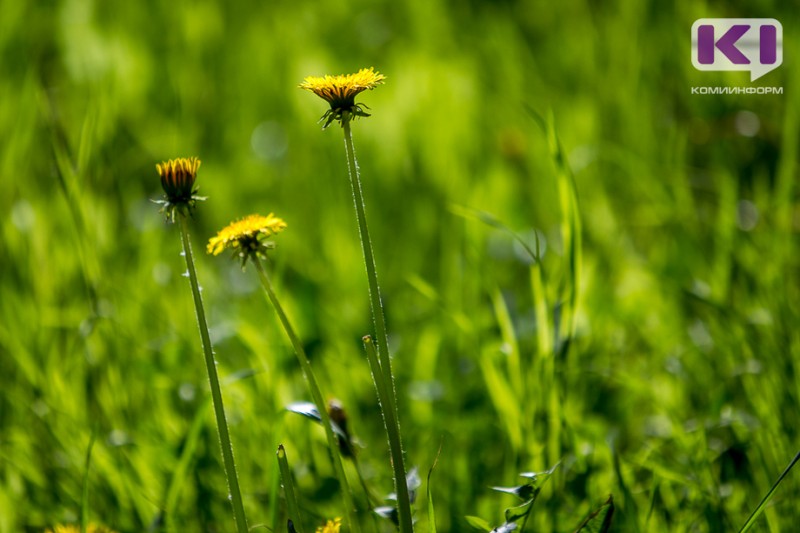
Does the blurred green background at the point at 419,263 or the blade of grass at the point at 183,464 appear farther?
the blurred green background at the point at 419,263

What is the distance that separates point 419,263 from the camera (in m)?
1.84

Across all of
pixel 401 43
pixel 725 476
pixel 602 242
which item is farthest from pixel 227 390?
pixel 401 43

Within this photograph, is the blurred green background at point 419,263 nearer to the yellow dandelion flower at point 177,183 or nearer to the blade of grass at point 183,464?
the blade of grass at point 183,464

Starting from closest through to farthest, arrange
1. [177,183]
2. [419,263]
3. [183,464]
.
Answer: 1. [177,183]
2. [183,464]
3. [419,263]

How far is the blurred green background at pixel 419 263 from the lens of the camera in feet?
3.76

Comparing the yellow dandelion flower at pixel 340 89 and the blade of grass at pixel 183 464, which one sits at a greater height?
the yellow dandelion flower at pixel 340 89

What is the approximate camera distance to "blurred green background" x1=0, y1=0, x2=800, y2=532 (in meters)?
1.15

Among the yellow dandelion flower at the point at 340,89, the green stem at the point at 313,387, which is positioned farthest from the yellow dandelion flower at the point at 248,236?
the yellow dandelion flower at the point at 340,89

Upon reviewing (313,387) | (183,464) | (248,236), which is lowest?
(183,464)

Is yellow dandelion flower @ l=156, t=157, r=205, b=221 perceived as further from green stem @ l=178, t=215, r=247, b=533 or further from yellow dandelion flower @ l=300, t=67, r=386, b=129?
yellow dandelion flower @ l=300, t=67, r=386, b=129

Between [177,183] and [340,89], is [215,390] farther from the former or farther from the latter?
[340,89]

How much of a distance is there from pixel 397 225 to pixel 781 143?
3.07 feet

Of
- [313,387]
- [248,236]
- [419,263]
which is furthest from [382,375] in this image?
[419,263]

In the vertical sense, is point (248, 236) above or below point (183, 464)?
above
